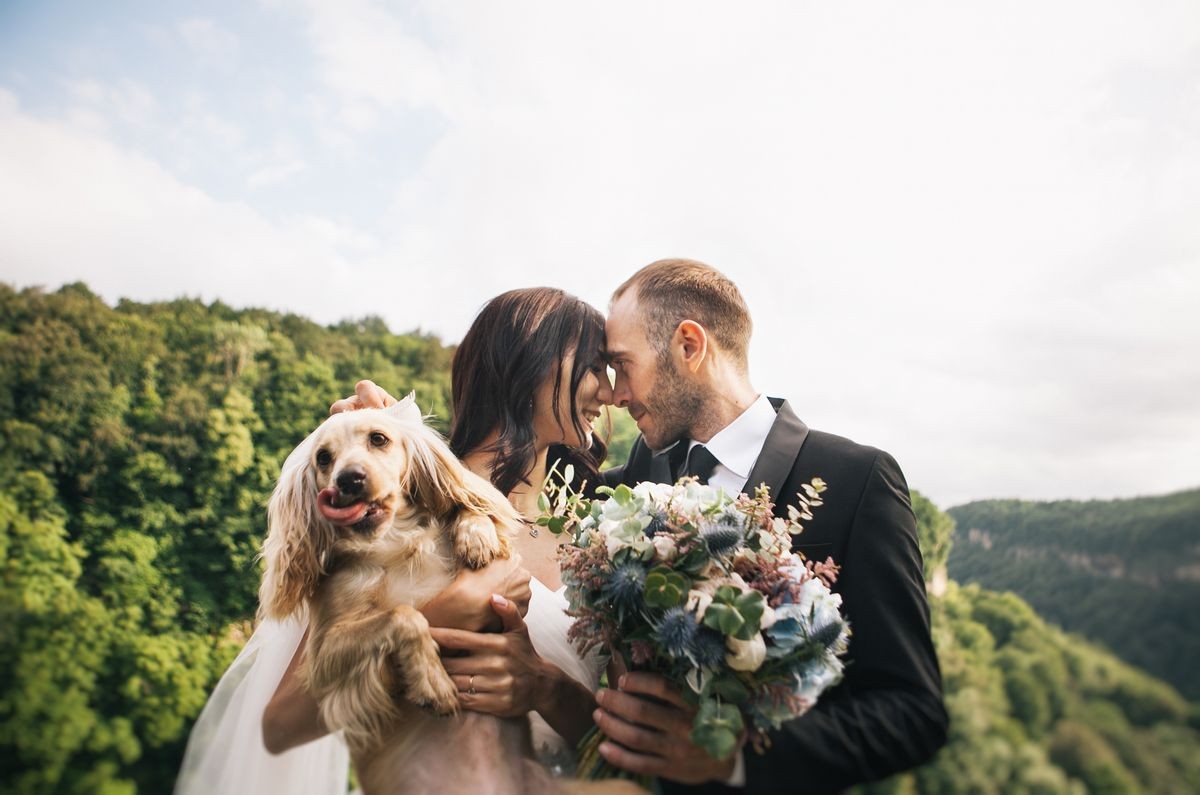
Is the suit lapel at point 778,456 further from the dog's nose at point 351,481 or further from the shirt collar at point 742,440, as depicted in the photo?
the dog's nose at point 351,481

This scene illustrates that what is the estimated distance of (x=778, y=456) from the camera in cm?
406

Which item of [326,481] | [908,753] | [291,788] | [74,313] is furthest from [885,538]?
[74,313]

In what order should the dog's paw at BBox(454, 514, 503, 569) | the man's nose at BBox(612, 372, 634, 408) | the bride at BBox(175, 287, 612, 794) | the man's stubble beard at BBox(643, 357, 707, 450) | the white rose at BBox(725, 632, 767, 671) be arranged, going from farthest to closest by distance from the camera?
the man's nose at BBox(612, 372, 634, 408)
the man's stubble beard at BBox(643, 357, 707, 450)
the dog's paw at BBox(454, 514, 503, 569)
the bride at BBox(175, 287, 612, 794)
the white rose at BBox(725, 632, 767, 671)

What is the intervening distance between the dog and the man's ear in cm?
160

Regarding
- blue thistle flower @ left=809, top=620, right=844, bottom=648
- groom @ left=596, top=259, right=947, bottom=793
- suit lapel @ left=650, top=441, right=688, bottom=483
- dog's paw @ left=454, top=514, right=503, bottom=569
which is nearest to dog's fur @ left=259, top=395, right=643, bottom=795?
dog's paw @ left=454, top=514, right=503, bottom=569

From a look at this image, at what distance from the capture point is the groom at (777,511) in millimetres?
3105

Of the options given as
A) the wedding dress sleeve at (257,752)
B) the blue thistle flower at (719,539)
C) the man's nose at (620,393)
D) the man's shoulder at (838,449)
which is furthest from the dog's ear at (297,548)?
the man's shoulder at (838,449)

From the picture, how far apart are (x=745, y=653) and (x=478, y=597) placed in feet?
4.17

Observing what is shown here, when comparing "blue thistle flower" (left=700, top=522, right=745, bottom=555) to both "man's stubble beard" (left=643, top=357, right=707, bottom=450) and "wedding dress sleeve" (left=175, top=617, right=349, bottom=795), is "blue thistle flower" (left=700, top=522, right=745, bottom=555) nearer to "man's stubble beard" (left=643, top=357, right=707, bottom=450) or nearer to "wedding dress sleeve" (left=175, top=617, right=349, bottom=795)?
"man's stubble beard" (left=643, top=357, right=707, bottom=450)

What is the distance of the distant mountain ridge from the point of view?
317cm

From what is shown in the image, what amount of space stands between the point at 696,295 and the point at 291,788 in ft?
11.4

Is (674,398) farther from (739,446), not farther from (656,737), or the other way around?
(656,737)

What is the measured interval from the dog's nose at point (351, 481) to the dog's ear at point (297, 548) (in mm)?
329

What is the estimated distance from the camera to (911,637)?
345 cm
